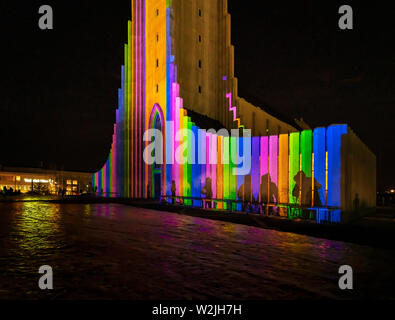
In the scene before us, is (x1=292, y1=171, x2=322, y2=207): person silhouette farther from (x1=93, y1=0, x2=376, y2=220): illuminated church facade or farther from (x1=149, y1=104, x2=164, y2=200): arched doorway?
(x1=149, y1=104, x2=164, y2=200): arched doorway

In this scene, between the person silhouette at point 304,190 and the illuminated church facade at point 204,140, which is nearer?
the person silhouette at point 304,190

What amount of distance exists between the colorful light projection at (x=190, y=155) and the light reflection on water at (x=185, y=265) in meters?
5.03

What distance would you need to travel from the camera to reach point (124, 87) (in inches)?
1280

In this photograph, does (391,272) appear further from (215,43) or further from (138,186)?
(215,43)

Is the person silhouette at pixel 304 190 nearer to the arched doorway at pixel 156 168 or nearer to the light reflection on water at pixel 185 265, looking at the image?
the light reflection on water at pixel 185 265

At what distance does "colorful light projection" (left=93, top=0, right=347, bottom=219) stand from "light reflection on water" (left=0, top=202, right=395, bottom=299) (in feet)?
16.5

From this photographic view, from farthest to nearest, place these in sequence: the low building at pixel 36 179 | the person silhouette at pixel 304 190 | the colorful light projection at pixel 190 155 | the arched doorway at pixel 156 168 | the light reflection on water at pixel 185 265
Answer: the low building at pixel 36 179 → the arched doorway at pixel 156 168 → the colorful light projection at pixel 190 155 → the person silhouette at pixel 304 190 → the light reflection on water at pixel 185 265

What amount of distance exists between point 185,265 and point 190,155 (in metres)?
16.4

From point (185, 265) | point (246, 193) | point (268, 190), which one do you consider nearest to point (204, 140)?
point (246, 193)

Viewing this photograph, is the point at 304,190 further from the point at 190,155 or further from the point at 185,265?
the point at 190,155

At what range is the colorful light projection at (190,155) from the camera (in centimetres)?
1312

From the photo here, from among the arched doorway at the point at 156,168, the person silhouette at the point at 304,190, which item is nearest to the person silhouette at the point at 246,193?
the person silhouette at the point at 304,190

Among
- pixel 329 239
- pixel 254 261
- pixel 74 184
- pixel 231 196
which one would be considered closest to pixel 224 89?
pixel 231 196

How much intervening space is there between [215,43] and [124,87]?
1082 cm
